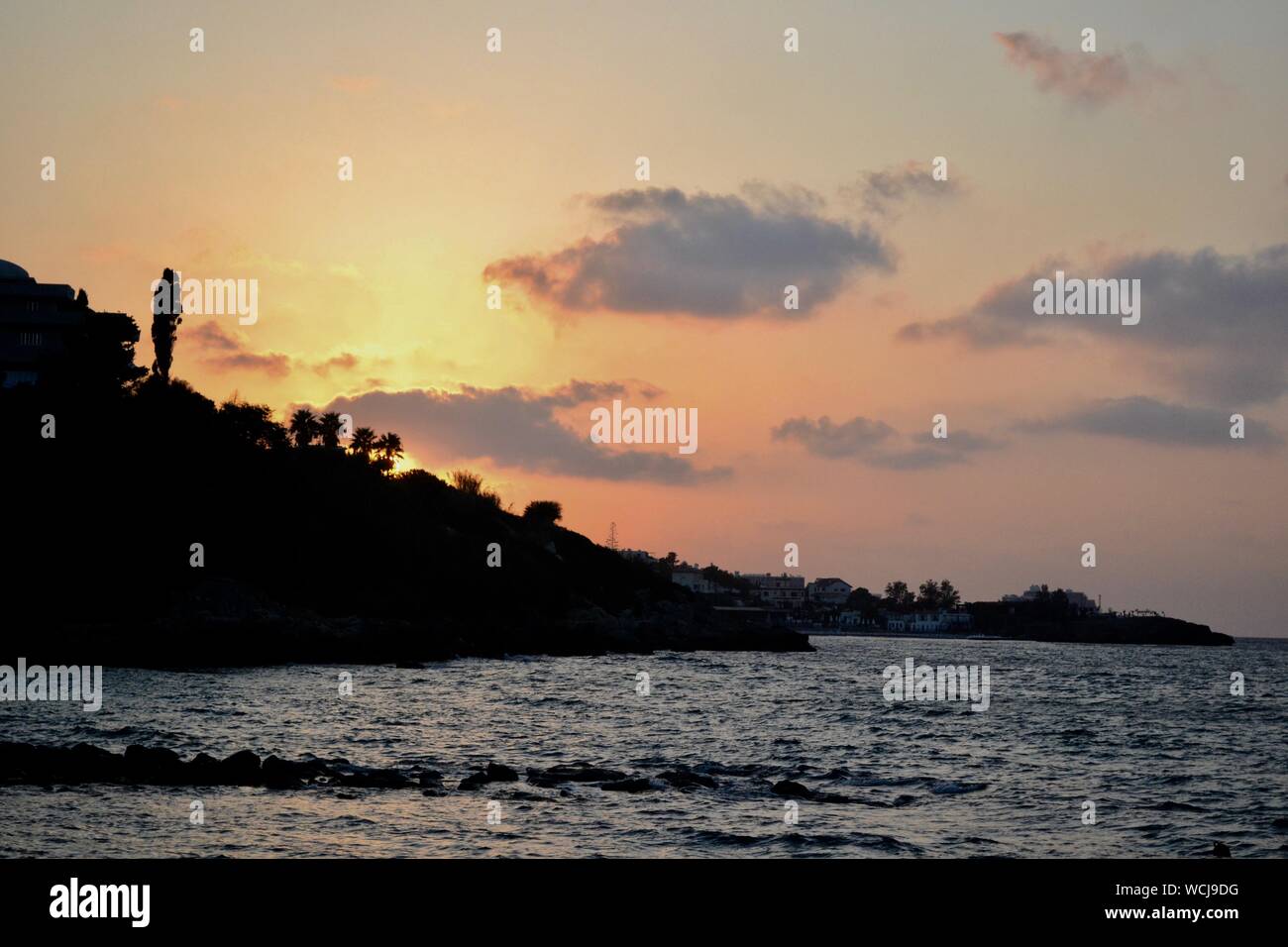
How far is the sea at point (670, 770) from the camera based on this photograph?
24688mm

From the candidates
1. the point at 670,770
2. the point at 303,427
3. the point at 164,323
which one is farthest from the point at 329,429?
the point at 670,770

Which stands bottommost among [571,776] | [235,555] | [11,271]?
[571,776]

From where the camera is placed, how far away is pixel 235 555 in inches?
4328

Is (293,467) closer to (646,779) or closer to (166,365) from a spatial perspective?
(166,365)

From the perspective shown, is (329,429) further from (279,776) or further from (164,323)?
(279,776)

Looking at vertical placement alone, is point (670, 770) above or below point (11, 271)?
below

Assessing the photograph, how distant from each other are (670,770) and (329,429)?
132 m

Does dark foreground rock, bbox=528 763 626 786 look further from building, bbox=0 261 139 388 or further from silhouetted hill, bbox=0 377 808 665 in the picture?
building, bbox=0 261 139 388

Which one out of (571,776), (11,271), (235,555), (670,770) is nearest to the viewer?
(571,776)

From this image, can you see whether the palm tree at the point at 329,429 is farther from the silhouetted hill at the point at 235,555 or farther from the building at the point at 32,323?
the building at the point at 32,323

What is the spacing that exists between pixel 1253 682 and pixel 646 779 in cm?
9690

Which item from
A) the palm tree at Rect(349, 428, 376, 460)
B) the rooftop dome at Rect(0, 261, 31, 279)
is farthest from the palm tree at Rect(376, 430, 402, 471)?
the rooftop dome at Rect(0, 261, 31, 279)

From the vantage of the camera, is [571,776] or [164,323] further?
[164,323]
